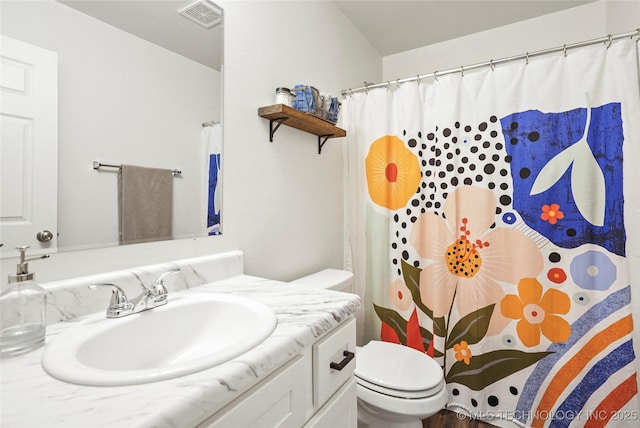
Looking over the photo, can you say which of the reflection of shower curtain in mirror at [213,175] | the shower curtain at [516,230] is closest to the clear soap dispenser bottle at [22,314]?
the reflection of shower curtain in mirror at [213,175]

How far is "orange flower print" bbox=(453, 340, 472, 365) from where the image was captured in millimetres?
1606

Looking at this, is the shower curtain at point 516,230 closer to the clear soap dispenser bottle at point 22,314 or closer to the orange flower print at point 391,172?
the orange flower print at point 391,172

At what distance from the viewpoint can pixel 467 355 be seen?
1608 mm

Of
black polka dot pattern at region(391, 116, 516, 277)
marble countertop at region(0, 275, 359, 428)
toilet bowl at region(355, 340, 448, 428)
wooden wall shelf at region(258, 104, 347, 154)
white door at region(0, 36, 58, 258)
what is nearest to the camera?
marble countertop at region(0, 275, 359, 428)

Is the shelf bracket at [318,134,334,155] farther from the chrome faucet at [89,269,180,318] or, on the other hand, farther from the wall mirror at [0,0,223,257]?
the chrome faucet at [89,269,180,318]

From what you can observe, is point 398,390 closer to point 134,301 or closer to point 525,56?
point 134,301

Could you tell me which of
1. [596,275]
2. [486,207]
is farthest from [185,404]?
[596,275]

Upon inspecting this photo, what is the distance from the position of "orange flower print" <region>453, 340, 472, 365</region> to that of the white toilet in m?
0.35

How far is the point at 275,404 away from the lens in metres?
0.59

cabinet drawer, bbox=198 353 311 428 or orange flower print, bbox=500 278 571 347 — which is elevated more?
cabinet drawer, bbox=198 353 311 428

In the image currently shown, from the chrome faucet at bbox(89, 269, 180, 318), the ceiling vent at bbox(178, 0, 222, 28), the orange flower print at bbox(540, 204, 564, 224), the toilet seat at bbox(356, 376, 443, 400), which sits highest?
the ceiling vent at bbox(178, 0, 222, 28)

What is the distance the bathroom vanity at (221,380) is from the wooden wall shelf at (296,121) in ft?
2.10

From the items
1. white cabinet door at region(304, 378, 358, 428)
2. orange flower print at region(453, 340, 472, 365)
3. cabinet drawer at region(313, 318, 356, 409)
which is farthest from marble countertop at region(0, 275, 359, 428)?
orange flower print at region(453, 340, 472, 365)

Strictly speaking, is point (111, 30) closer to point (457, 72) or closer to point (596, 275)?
point (457, 72)
